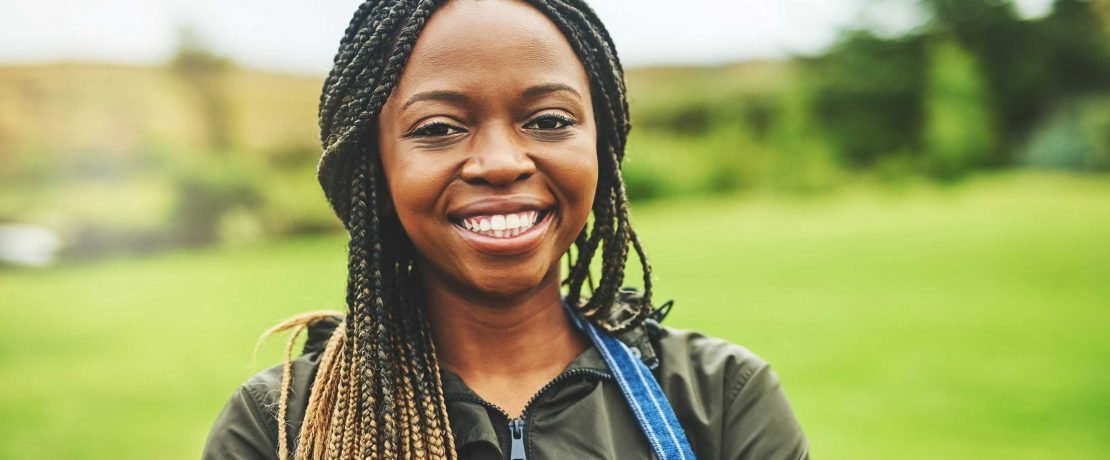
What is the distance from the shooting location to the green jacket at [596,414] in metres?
1.66

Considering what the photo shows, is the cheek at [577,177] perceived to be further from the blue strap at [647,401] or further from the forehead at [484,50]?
the blue strap at [647,401]

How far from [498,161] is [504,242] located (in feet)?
0.52

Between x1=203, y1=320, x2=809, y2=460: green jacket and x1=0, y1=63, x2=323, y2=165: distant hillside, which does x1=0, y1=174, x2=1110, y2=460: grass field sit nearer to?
x1=0, y1=63, x2=323, y2=165: distant hillside

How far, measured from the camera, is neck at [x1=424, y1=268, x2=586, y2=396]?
183 centimetres

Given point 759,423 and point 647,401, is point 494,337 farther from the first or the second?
point 759,423

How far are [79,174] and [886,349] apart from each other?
1524 centimetres

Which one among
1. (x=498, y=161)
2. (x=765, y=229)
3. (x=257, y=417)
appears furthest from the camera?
(x=765, y=229)

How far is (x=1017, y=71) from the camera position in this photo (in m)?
18.4

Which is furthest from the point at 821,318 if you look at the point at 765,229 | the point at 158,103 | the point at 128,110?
the point at 158,103

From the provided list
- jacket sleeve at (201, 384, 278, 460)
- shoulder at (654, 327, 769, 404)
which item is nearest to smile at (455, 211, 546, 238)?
shoulder at (654, 327, 769, 404)

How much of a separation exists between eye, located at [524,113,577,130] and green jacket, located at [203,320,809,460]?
51 centimetres

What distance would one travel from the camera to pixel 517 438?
5.48 ft

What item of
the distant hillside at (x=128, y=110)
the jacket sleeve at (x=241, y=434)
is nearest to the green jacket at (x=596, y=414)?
the jacket sleeve at (x=241, y=434)

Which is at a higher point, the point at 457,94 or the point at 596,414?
the point at 457,94
